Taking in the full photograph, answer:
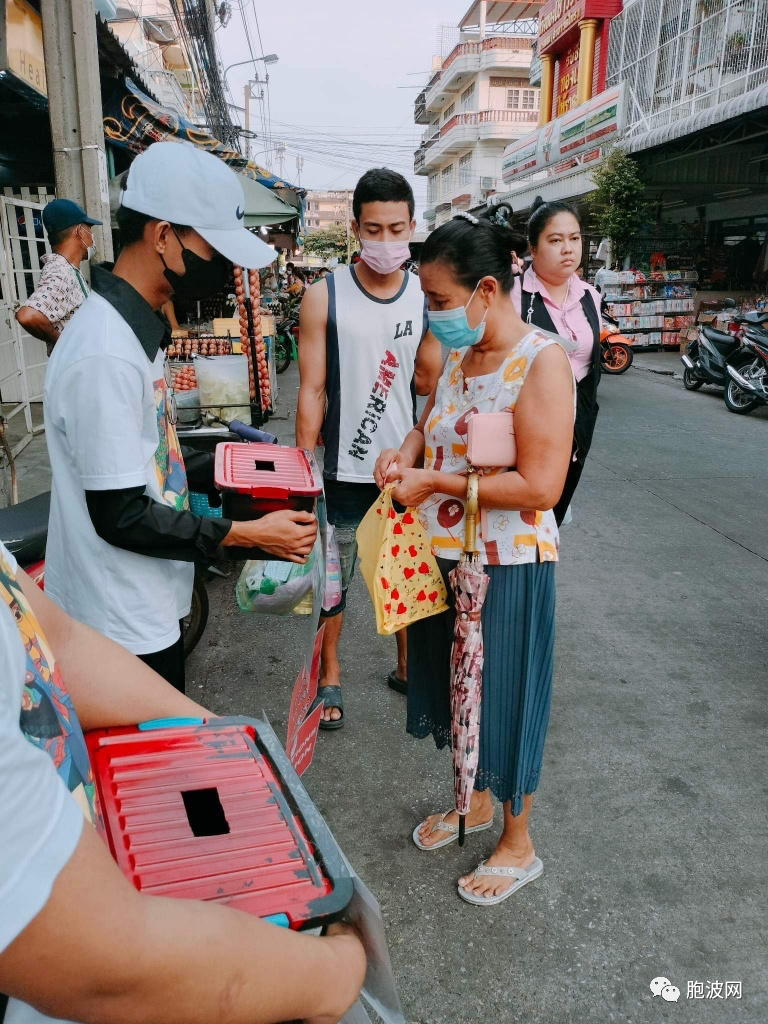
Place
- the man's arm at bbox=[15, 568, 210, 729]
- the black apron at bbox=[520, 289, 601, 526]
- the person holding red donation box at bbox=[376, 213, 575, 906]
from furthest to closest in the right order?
the black apron at bbox=[520, 289, 601, 526] < the person holding red donation box at bbox=[376, 213, 575, 906] < the man's arm at bbox=[15, 568, 210, 729]

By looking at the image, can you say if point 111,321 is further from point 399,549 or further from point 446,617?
point 446,617

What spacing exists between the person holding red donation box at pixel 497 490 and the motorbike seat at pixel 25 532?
1356 mm

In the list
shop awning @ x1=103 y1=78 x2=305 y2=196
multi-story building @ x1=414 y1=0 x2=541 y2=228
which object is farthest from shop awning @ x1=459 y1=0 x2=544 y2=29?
shop awning @ x1=103 y1=78 x2=305 y2=196

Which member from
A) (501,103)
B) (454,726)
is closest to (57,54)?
(454,726)

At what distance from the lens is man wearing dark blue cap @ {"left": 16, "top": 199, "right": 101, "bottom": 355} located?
410cm

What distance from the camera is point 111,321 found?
5.24 ft

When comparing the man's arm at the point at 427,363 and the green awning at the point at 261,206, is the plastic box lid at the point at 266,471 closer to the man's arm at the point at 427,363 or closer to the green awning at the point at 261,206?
the man's arm at the point at 427,363

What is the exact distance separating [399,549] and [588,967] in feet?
3.87

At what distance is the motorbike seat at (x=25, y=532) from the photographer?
2641 mm

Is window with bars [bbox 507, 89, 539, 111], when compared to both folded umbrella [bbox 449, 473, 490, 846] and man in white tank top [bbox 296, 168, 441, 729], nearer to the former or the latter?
man in white tank top [bbox 296, 168, 441, 729]

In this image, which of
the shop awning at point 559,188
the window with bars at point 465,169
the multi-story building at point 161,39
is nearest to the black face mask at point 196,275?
the multi-story building at point 161,39

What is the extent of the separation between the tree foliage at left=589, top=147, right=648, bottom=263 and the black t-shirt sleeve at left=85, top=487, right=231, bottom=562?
52.4 feet

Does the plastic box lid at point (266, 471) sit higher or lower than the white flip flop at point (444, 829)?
higher

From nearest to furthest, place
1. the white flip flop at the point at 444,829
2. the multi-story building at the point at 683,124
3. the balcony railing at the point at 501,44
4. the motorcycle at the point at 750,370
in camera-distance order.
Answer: the white flip flop at the point at 444,829 → the motorcycle at the point at 750,370 → the multi-story building at the point at 683,124 → the balcony railing at the point at 501,44
